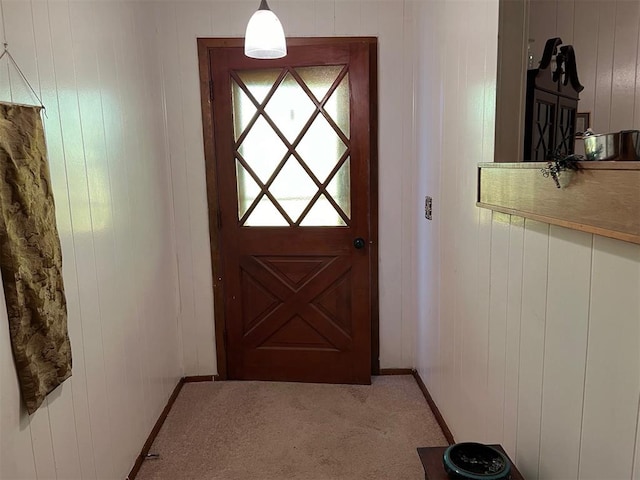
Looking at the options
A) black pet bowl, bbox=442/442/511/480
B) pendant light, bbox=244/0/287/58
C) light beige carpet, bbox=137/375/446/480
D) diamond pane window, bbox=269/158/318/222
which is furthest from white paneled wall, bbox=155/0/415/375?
black pet bowl, bbox=442/442/511/480

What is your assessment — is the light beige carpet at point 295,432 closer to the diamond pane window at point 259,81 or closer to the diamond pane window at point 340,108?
the diamond pane window at point 340,108

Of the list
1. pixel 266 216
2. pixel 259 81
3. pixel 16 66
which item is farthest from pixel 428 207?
pixel 16 66

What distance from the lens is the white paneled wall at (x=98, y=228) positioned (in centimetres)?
141

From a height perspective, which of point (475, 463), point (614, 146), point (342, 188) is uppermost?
point (614, 146)

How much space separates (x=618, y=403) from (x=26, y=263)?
151 centimetres

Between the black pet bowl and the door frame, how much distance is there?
1612 millimetres

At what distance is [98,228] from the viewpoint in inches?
73.5

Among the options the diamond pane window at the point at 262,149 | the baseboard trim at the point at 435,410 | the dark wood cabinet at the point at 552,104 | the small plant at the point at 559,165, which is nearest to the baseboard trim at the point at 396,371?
the baseboard trim at the point at 435,410

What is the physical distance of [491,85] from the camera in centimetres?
162

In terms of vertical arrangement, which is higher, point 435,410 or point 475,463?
point 475,463

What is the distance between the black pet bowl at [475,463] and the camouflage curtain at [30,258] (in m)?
1.19

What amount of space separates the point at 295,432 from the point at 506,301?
1.41 metres

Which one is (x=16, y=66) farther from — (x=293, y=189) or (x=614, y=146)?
(x=293, y=189)

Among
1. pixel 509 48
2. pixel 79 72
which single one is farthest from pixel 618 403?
pixel 79 72
